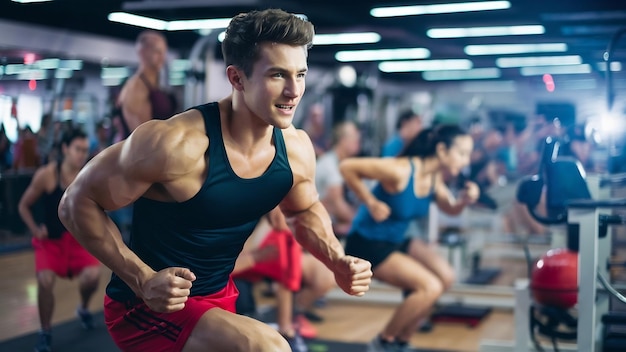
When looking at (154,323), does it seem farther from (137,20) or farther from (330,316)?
(137,20)

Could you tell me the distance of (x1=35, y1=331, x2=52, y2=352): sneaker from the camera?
376 centimetres

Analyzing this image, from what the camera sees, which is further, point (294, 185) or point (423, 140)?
point (423, 140)

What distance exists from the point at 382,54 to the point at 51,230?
6.90 meters

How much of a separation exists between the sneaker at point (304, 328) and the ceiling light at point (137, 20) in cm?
235

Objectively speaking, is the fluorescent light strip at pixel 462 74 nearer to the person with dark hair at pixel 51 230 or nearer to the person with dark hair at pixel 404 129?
the person with dark hair at pixel 404 129

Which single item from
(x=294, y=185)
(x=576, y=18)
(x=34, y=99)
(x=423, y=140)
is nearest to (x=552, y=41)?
(x=576, y=18)

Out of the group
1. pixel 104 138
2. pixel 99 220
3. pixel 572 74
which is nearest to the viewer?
pixel 99 220

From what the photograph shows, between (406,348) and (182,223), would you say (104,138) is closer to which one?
(406,348)

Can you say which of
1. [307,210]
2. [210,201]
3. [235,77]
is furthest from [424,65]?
[210,201]

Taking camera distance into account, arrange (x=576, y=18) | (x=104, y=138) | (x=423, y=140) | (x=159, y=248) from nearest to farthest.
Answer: (x=159, y=248) < (x=423, y=140) < (x=104, y=138) < (x=576, y=18)

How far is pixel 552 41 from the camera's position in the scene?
7.62 metres

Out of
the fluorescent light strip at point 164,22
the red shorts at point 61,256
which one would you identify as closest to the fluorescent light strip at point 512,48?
the fluorescent light strip at point 164,22

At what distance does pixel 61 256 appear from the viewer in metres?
3.79

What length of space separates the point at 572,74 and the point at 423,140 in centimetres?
512
